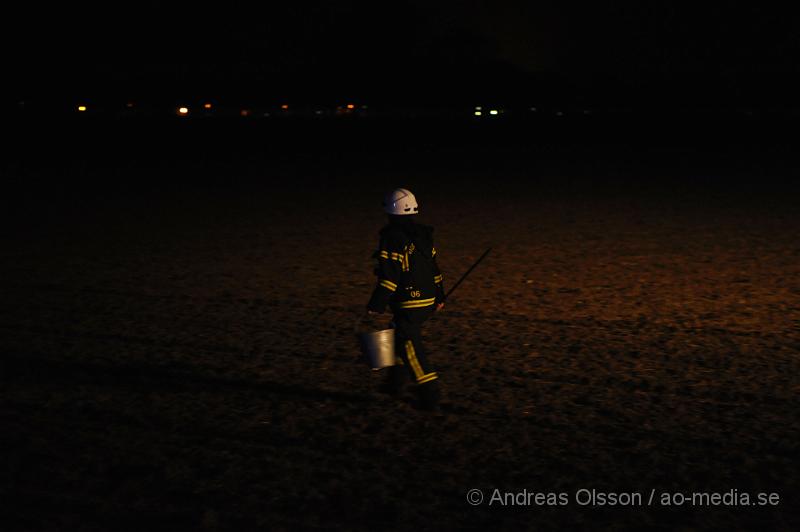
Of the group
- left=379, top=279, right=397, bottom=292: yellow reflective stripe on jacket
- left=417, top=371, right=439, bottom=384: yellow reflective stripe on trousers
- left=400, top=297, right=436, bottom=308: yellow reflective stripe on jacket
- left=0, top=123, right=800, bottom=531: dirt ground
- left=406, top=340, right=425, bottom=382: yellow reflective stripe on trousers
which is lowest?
left=0, top=123, right=800, bottom=531: dirt ground

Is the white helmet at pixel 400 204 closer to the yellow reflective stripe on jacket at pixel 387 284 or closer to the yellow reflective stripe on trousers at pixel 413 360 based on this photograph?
the yellow reflective stripe on jacket at pixel 387 284

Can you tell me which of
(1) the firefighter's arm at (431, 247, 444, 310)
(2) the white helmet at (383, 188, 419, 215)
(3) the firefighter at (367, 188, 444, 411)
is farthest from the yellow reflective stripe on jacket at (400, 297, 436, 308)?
(2) the white helmet at (383, 188, 419, 215)

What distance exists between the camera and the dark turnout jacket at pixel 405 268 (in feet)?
16.9

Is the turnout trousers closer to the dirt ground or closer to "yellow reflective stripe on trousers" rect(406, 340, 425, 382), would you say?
"yellow reflective stripe on trousers" rect(406, 340, 425, 382)

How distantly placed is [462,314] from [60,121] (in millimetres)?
33012

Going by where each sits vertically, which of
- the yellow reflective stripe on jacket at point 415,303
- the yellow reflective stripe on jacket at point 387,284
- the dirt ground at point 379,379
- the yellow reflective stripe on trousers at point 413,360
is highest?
the yellow reflective stripe on jacket at point 387,284

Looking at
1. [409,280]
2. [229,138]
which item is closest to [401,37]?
[229,138]

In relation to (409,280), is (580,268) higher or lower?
lower

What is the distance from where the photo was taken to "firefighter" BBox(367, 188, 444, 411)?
16.9ft

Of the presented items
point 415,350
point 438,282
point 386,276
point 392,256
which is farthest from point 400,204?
point 415,350

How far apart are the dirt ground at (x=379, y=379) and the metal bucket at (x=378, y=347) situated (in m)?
0.29

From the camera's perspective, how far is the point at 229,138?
37.4 metres

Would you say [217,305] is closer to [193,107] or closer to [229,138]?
[229,138]

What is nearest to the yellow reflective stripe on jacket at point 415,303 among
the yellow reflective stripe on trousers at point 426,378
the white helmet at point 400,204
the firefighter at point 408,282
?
the firefighter at point 408,282
